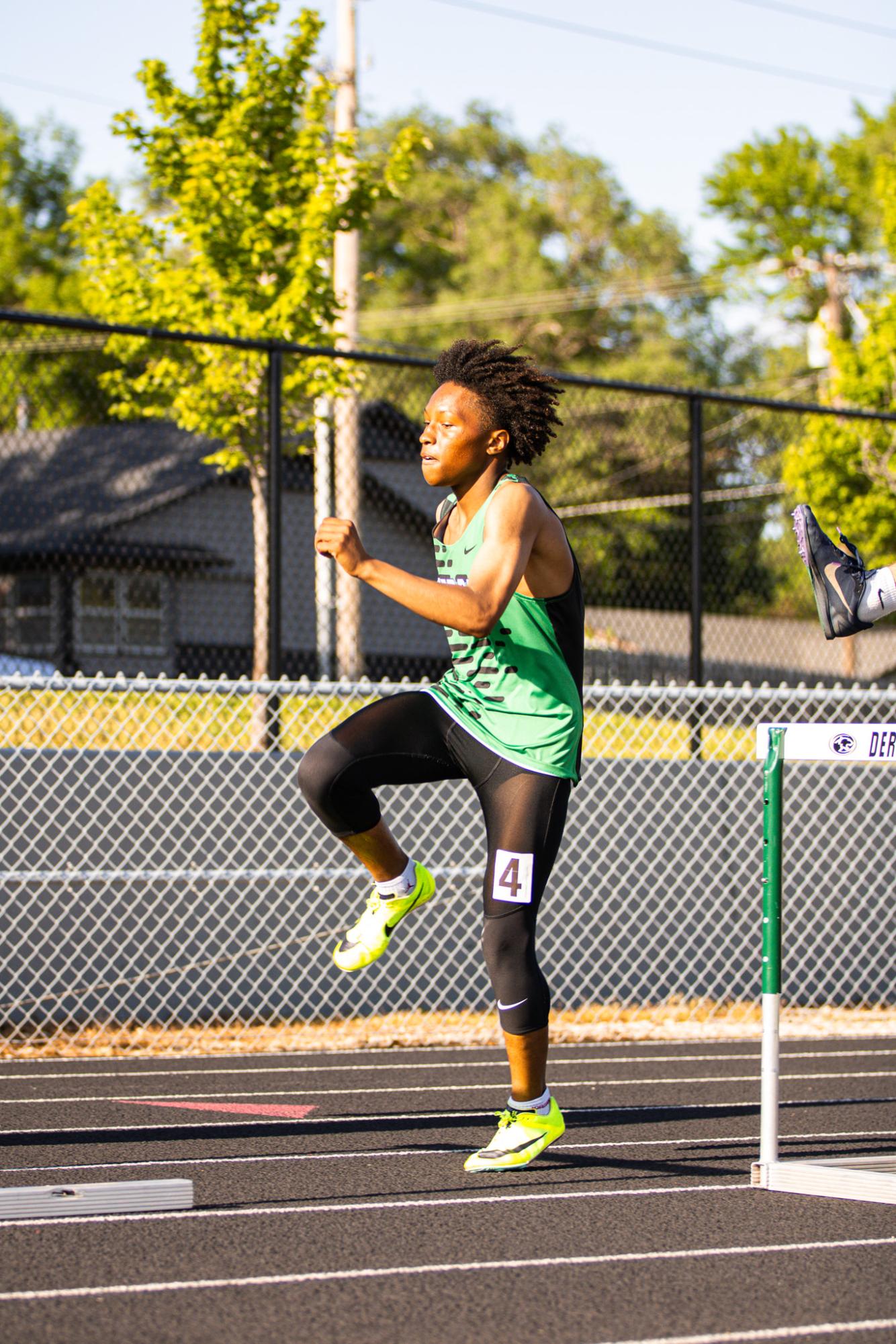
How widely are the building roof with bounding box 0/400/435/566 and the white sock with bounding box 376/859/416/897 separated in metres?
4.16

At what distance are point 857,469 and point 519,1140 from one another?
25.9 ft

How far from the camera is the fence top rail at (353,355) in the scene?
731 cm

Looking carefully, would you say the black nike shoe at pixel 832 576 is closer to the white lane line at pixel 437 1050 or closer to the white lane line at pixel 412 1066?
the white lane line at pixel 412 1066

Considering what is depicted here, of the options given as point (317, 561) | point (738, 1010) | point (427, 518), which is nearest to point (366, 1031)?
point (738, 1010)

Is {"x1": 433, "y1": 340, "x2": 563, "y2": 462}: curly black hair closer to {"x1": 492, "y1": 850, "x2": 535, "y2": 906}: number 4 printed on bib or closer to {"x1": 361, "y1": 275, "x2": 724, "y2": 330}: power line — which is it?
{"x1": 492, "y1": 850, "x2": 535, "y2": 906}: number 4 printed on bib

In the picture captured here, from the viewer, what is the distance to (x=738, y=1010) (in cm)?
845

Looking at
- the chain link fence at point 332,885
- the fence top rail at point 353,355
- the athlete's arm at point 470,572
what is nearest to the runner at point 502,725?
the athlete's arm at point 470,572

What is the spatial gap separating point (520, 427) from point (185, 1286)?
2505mm

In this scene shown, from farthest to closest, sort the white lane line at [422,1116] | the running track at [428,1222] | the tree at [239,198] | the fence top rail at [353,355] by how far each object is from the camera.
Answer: the tree at [239,198], the fence top rail at [353,355], the white lane line at [422,1116], the running track at [428,1222]

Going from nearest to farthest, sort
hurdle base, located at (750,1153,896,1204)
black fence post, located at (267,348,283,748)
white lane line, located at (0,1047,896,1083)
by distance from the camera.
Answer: hurdle base, located at (750,1153,896,1204), white lane line, located at (0,1047,896,1083), black fence post, located at (267,348,283,748)

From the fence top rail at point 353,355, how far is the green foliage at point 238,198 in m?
3.90

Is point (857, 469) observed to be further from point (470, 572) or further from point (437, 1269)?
point (437, 1269)

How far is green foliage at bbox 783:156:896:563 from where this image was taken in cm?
1093

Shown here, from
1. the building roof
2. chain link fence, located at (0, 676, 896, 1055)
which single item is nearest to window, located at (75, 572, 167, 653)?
the building roof
